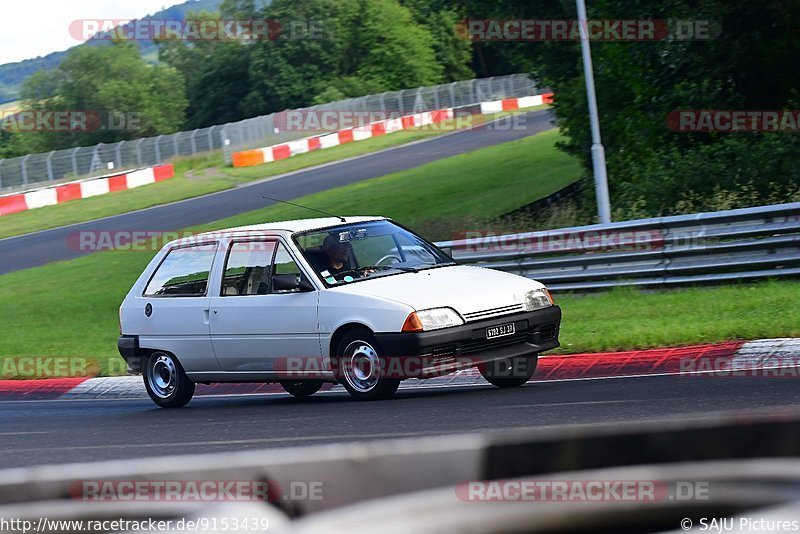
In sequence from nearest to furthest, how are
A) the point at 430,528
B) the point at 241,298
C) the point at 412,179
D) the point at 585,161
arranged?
the point at 430,528 → the point at 241,298 → the point at 585,161 → the point at 412,179

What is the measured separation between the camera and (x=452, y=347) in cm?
916

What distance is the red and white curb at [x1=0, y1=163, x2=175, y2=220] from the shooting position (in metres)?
42.0

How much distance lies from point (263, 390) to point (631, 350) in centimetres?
433

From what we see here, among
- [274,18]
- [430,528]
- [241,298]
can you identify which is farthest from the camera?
[274,18]

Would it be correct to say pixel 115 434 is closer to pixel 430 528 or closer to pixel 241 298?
pixel 241 298

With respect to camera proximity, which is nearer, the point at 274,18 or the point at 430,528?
the point at 430,528

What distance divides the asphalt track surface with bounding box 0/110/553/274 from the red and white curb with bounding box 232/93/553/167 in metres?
5.43

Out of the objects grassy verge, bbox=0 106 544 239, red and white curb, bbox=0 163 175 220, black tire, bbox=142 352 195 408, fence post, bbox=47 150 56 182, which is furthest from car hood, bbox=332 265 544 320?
fence post, bbox=47 150 56 182

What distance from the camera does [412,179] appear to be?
119 ft

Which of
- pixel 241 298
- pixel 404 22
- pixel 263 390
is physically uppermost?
pixel 404 22

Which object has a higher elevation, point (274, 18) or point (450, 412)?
point (274, 18)

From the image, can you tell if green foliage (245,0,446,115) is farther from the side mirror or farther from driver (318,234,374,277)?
the side mirror

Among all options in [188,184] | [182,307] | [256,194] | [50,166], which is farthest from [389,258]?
[50,166]

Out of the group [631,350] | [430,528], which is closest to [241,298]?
[631,350]
